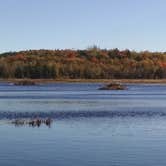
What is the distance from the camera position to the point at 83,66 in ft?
571

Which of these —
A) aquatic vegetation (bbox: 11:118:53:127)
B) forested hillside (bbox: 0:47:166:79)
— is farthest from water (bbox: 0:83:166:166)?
forested hillside (bbox: 0:47:166:79)

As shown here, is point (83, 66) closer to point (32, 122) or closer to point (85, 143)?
point (32, 122)

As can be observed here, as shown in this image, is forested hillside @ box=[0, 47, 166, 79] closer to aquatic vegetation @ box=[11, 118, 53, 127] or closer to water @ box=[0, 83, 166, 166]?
aquatic vegetation @ box=[11, 118, 53, 127]

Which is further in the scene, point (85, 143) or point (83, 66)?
point (83, 66)

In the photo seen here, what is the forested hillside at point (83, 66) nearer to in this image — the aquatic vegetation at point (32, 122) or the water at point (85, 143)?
the aquatic vegetation at point (32, 122)

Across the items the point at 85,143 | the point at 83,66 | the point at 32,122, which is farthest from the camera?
the point at 83,66

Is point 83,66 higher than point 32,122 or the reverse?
higher

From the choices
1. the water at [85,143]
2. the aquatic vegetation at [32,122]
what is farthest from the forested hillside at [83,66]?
the water at [85,143]

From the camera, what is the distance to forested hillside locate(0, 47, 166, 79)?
17000 centimetres

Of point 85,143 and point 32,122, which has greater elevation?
point 85,143

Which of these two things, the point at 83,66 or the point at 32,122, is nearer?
the point at 32,122

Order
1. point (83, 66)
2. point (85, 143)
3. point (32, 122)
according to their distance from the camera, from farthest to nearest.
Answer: point (83, 66) → point (32, 122) → point (85, 143)

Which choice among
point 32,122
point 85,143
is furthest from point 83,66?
point 85,143

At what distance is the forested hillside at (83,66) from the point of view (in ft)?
558
